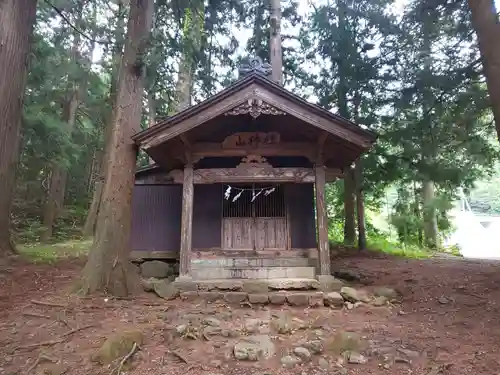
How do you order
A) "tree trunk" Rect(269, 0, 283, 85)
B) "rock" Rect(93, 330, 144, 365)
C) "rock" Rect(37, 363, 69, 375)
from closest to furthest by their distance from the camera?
"rock" Rect(37, 363, 69, 375) → "rock" Rect(93, 330, 144, 365) → "tree trunk" Rect(269, 0, 283, 85)

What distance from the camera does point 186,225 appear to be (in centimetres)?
751

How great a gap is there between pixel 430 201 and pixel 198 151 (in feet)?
35.6

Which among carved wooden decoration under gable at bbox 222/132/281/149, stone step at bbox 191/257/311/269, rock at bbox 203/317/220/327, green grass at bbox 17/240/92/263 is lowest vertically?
rock at bbox 203/317/220/327

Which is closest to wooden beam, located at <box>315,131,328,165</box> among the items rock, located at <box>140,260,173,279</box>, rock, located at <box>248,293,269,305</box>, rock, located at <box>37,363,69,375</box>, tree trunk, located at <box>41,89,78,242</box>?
rock, located at <box>248,293,269,305</box>

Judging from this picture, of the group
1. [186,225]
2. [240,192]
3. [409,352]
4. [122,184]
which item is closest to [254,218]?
[240,192]

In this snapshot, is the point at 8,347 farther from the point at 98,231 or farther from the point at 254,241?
the point at 254,241

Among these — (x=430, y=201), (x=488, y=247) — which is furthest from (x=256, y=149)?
(x=488, y=247)

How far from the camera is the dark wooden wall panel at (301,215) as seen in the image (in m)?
8.63

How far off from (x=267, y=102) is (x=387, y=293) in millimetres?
4630

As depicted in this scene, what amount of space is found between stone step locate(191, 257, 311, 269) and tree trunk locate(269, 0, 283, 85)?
740 centimetres

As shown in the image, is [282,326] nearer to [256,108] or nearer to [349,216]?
[256,108]

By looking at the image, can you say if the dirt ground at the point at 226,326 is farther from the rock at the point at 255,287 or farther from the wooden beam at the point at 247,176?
the wooden beam at the point at 247,176

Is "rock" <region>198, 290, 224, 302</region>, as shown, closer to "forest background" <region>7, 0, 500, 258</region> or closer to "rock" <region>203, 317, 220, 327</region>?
"rock" <region>203, 317, 220, 327</region>

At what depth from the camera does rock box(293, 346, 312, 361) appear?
412 cm
